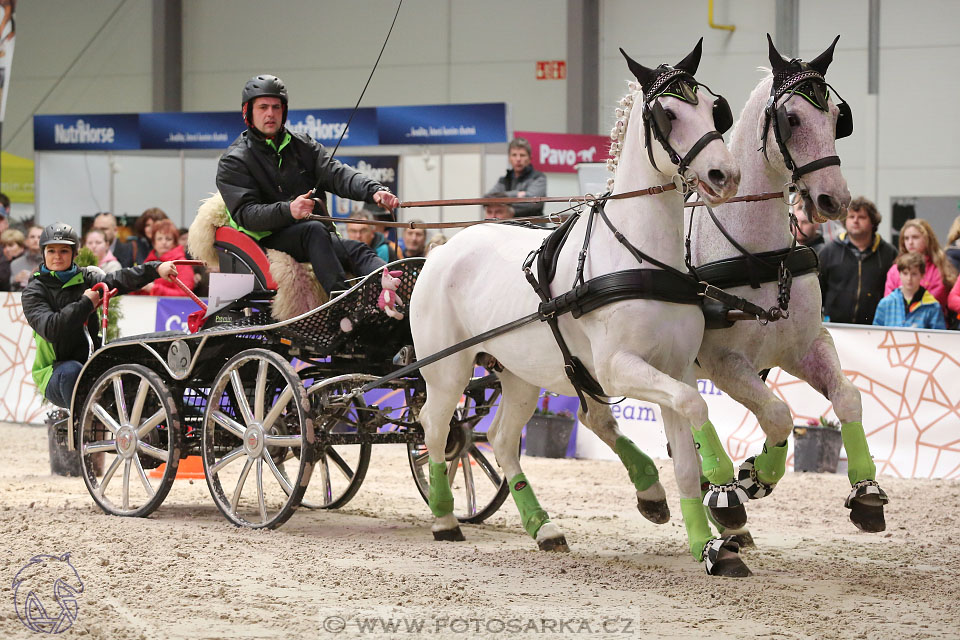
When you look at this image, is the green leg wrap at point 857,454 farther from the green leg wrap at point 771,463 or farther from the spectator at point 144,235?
the spectator at point 144,235

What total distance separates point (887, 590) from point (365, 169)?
9773mm

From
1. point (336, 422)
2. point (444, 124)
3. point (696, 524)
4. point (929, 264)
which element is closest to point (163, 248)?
point (444, 124)

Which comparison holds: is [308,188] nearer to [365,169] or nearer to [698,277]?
[698,277]

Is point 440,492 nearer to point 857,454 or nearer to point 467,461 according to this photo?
point 467,461

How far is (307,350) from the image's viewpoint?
6336mm

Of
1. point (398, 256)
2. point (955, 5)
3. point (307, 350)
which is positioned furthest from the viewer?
point (955, 5)

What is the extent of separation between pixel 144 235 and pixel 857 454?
9.04m

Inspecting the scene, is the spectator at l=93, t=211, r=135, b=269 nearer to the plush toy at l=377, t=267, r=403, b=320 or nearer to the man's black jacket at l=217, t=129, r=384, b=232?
the man's black jacket at l=217, t=129, r=384, b=232

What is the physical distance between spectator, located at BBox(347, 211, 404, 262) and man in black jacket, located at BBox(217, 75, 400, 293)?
3.85 meters

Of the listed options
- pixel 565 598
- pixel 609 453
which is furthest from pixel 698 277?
pixel 609 453

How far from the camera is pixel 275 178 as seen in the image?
6496 millimetres

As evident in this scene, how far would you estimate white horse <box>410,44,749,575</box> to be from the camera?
461 centimetres

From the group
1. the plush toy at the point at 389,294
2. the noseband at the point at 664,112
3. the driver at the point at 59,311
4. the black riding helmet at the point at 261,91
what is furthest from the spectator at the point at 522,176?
the noseband at the point at 664,112

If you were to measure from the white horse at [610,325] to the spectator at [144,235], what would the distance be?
21.8ft
